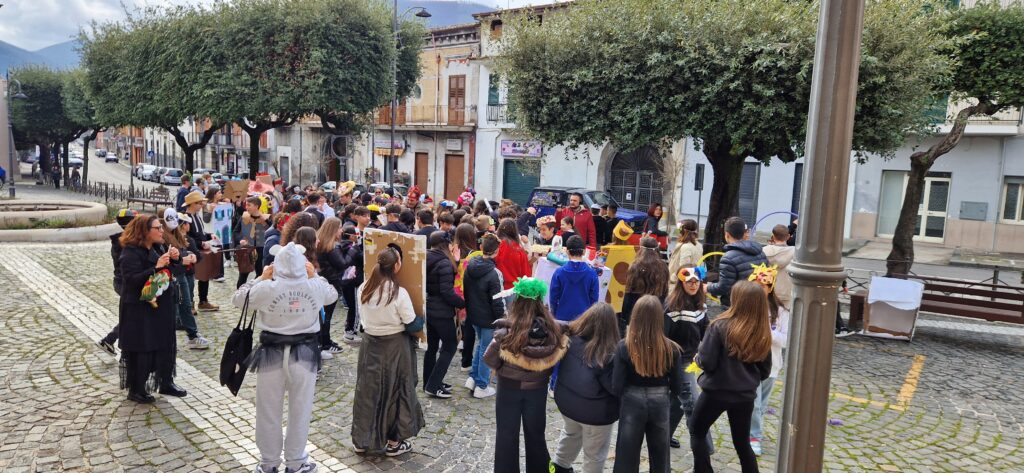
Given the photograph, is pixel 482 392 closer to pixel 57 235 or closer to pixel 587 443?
pixel 587 443

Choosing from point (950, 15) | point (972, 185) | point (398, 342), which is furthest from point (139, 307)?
point (972, 185)

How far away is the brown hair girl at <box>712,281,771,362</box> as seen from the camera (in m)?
4.66

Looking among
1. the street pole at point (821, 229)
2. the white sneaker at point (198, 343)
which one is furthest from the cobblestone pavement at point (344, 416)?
the street pole at point (821, 229)

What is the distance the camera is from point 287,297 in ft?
16.2

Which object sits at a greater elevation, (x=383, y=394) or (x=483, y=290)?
(x=483, y=290)

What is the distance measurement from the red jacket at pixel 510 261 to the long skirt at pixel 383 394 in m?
2.15

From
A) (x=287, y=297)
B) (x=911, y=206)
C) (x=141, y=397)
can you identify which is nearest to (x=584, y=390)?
(x=287, y=297)

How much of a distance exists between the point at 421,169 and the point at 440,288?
96.7 ft

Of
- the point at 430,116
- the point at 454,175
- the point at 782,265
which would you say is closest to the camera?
the point at 782,265

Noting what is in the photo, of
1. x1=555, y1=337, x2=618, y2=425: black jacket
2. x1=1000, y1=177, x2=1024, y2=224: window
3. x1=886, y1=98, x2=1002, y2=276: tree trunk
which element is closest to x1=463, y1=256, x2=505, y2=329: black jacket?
x1=555, y1=337, x2=618, y2=425: black jacket

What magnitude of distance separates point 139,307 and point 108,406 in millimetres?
988

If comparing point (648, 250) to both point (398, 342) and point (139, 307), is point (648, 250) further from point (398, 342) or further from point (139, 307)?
point (139, 307)

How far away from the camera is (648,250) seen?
20.9 ft

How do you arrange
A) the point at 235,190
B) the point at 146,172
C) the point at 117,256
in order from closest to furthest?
the point at 117,256, the point at 235,190, the point at 146,172
